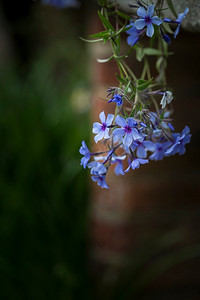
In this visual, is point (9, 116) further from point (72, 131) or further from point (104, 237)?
point (104, 237)

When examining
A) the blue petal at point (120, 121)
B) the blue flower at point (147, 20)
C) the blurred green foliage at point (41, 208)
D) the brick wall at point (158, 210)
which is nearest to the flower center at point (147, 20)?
the blue flower at point (147, 20)

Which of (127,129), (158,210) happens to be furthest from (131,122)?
(158,210)

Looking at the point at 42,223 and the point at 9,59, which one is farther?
the point at 9,59

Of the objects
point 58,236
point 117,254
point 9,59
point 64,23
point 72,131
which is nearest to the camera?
point 117,254

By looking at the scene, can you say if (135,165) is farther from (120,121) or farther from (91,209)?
(91,209)

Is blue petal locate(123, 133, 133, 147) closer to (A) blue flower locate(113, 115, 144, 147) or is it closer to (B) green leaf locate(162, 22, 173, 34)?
(A) blue flower locate(113, 115, 144, 147)

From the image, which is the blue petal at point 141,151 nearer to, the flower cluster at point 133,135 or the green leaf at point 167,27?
the flower cluster at point 133,135

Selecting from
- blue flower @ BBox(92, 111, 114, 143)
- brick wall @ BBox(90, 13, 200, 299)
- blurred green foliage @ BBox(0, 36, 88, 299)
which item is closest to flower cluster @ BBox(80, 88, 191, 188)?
blue flower @ BBox(92, 111, 114, 143)

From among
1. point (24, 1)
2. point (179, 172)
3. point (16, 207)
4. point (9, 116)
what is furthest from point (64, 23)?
point (179, 172)
